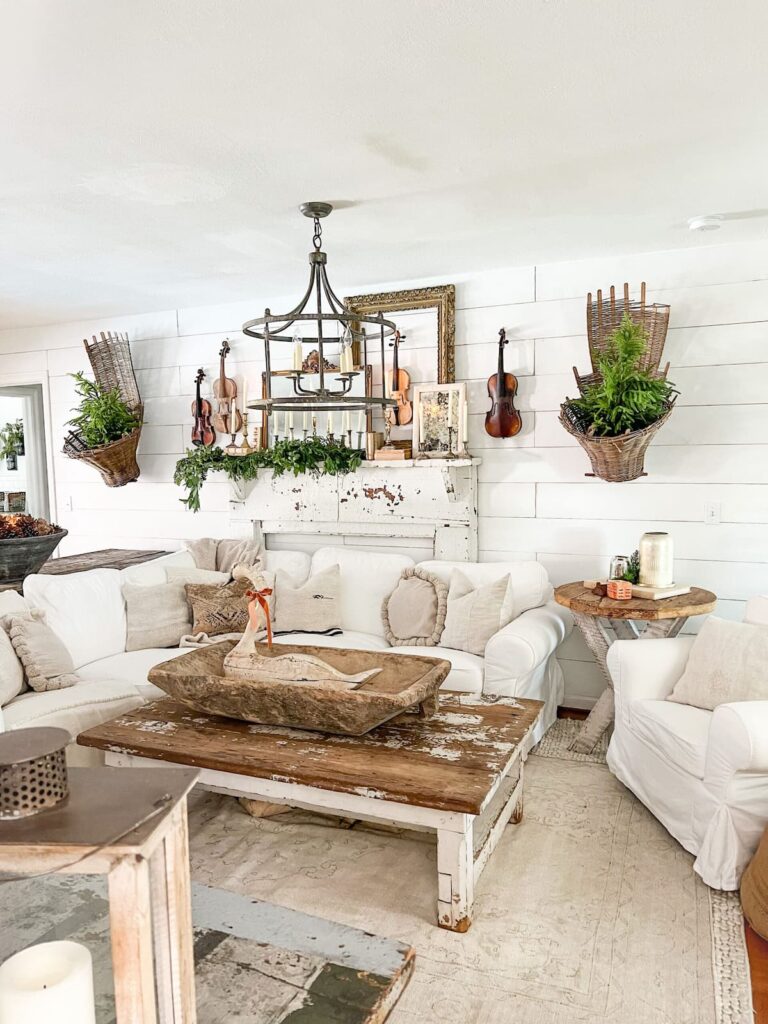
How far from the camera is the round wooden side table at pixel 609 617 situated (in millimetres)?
3158

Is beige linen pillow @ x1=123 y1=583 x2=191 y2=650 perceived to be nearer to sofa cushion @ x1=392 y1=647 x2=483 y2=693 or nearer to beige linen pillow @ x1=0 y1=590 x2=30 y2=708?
beige linen pillow @ x1=0 y1=590 x2=30 y2=708

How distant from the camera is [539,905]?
2.31 metres

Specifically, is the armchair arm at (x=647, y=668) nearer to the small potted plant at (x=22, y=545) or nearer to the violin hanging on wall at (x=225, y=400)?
the small potted plant at (x=22, y=545)

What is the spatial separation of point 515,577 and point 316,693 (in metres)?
1.66

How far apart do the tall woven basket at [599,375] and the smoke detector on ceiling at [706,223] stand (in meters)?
0.32

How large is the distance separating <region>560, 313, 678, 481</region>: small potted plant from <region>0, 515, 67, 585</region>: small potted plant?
2577mm

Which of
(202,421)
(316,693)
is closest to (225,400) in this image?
(202,421)

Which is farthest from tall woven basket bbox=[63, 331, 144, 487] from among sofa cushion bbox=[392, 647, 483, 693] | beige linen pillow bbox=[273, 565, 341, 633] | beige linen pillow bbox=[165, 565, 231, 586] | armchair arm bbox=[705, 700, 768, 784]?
armchair arm bbox=[705, 700, 768, 784]

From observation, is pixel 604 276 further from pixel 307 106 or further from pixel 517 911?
pixel 517 911

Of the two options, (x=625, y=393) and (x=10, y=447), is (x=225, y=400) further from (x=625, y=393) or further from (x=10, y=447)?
(x=10, y=447)

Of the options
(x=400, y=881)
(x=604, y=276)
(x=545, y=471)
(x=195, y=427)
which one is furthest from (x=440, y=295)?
(x=400, y=881)

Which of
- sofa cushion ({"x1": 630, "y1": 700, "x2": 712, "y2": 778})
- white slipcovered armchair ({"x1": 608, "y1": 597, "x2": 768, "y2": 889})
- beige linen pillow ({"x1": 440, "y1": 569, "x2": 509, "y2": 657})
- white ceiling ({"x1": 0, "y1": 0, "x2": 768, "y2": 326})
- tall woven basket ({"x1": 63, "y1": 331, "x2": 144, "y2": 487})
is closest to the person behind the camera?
white ceiling ({"x1": 0, "y1": 0, "x2": 768, "y2": 326})

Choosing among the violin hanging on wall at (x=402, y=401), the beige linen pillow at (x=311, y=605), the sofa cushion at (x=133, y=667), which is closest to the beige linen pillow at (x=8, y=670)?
the sofa cushion at (x=133, y=667)

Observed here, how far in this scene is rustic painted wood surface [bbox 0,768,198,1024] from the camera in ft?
2.74
